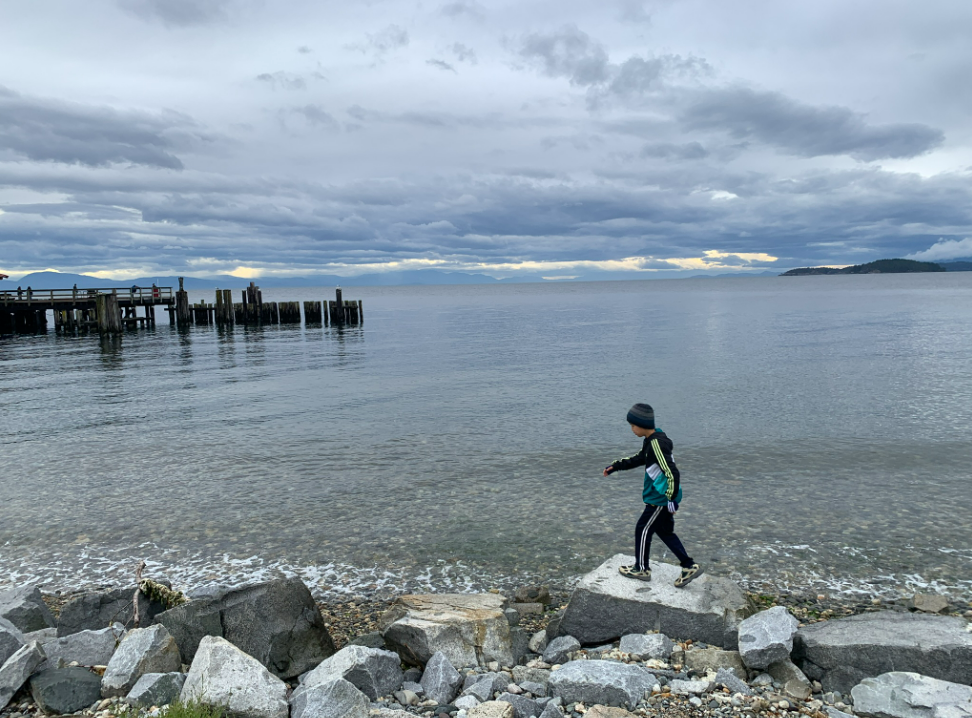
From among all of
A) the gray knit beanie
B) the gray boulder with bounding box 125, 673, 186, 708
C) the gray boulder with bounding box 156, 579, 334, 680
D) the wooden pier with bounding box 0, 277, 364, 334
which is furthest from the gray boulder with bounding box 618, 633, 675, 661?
the wooden pier with bounding box 0, 277, 364, 334

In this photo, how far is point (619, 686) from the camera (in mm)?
5758

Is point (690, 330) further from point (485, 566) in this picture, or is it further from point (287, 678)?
point (287, 678)

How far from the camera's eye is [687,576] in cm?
764

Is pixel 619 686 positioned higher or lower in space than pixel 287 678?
higher

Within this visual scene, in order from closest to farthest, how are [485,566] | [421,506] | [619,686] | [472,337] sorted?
[619,686] < [485,566] < [421,506] < [472,337]

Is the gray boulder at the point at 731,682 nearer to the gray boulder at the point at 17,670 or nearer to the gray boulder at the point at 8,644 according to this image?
the gray boulder at the point at 17,670

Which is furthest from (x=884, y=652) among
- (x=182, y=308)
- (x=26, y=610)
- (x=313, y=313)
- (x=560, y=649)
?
(x=182, y=308)

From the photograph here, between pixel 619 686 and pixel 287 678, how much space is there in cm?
345

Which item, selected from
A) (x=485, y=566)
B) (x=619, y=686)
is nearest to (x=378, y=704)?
(x=619, y=686)

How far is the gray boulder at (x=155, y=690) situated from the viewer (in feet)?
18.7

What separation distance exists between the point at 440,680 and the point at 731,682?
8.80ft

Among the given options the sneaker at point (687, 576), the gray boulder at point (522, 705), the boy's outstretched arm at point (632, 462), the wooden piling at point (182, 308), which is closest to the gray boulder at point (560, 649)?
the gray boulder at point (522, 705)

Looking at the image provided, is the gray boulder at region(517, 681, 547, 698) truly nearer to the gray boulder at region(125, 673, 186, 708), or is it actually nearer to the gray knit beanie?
the gray knit beanie

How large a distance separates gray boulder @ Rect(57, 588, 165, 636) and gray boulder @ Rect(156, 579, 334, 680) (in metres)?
0.92
